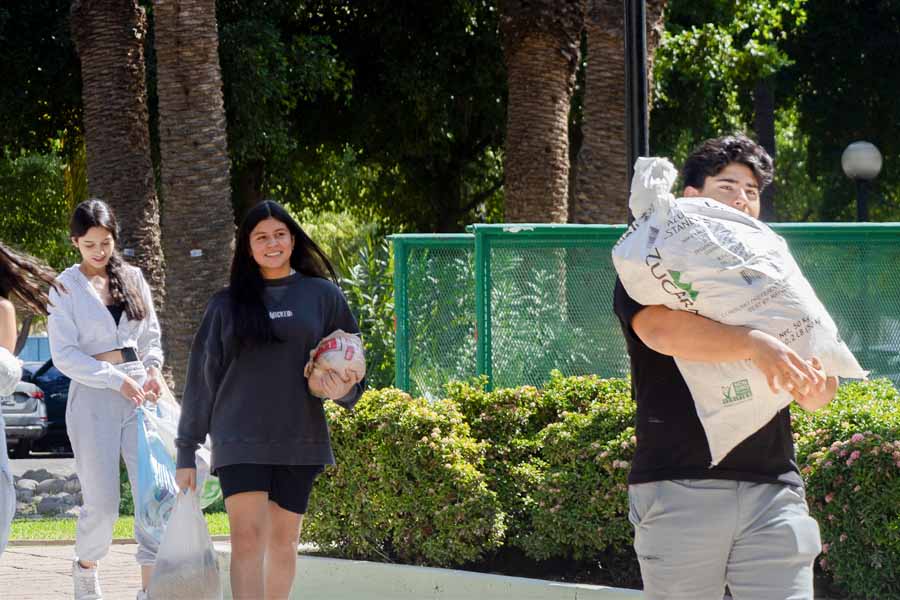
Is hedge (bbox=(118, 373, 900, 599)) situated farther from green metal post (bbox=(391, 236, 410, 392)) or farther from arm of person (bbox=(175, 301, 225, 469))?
arm of person (bbox=(175, 301, 225, 469))

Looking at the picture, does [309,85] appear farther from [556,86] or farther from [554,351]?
[554,351]

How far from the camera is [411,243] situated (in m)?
9.23

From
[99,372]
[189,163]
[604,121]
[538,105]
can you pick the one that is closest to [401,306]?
[99,372]

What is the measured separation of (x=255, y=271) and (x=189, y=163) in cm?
791

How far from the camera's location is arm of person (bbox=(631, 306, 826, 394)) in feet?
10.9

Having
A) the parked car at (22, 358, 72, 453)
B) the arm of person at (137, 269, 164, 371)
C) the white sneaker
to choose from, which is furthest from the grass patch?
the parked car at (22, 358, 72, 453)

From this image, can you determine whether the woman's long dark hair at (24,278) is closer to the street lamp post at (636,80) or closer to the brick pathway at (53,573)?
the brick pathway at (53,573)

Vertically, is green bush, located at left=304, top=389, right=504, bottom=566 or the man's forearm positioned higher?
the man's forearm

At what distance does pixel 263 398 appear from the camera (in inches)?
212

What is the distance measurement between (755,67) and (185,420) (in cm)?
1698

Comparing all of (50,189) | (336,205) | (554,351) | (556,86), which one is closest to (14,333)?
(554,351)

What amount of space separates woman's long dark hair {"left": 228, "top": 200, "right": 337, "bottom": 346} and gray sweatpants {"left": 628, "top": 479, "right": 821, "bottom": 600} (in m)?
2.18

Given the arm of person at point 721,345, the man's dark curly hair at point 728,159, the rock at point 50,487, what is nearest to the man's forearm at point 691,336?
the arm of person at point 721,345

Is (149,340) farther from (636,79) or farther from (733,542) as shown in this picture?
(733,542)
